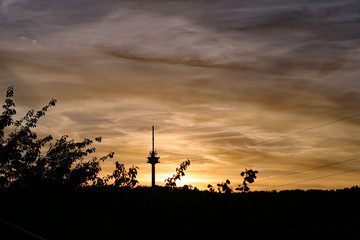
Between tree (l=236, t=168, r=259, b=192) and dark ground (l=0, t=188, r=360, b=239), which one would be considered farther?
tree (l=236, t=168, r=259, b=192)

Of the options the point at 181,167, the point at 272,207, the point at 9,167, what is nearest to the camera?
the point at 272,207

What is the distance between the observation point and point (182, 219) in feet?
78.9

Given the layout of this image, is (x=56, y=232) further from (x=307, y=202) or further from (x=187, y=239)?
(x=307, y=202)

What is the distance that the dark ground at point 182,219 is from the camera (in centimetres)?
1741

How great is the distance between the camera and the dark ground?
57.1ft

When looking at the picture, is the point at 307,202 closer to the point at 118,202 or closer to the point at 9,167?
the point at 118,202

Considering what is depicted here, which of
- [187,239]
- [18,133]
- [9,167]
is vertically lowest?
[187,239]

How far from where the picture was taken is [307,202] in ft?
91.8

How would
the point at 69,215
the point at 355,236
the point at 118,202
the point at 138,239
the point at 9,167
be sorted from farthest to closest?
Result: the point at 118,202
the point at 9,167
the point at 69,215
the point at 138,239
the point at 355,236

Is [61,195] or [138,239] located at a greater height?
[61,195]

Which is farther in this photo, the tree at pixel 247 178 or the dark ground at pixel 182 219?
the tree at pixel 247 178

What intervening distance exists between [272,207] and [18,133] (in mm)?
19915

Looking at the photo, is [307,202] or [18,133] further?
[18,133]

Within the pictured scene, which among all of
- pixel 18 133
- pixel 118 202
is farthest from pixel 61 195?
pixel 118 202
